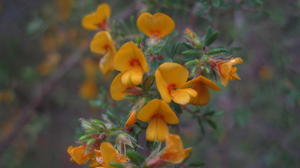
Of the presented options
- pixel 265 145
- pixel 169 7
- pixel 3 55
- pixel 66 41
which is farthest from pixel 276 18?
pixel 3 55

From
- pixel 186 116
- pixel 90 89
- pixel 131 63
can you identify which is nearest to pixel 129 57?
pixel 131 63

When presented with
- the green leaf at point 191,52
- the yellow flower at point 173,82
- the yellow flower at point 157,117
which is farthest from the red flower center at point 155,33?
the yellow flower at point 157,117

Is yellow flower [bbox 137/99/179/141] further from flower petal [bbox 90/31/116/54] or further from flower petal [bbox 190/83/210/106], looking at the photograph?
flower petal [bbox 90/31/116/54]

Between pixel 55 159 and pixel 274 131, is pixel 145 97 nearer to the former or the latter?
pixel 274 131

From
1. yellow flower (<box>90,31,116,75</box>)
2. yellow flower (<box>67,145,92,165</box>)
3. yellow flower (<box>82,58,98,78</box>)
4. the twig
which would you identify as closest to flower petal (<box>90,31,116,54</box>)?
yellow flower (<box>90,31,116,75</box>)

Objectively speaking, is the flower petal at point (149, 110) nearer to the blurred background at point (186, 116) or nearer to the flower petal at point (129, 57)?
the flower petal at point (129, 57)

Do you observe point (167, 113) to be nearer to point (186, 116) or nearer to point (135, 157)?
point (135, 157)

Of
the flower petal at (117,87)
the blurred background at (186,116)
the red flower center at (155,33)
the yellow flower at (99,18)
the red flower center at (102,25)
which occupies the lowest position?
the blurred background at (186,116)
